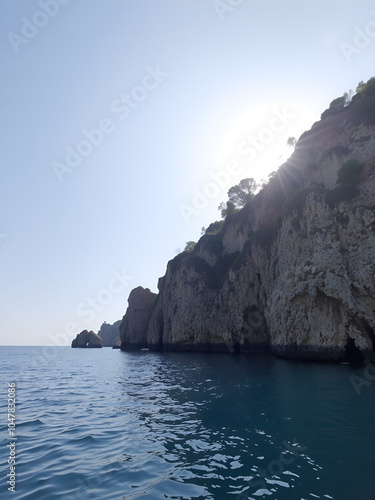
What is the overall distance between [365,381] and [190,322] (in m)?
45.9

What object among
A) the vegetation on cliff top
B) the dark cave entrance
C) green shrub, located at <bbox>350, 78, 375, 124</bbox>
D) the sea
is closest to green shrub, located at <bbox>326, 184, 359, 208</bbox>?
the vegetation on cliff top

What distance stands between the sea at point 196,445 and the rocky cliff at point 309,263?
12338mm

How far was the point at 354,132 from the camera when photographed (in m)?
36.5

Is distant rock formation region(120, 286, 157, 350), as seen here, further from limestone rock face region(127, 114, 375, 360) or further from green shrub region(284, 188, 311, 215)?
green shrub region(284, 188, 311, 215)

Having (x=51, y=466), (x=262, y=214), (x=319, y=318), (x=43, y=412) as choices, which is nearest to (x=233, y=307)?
(x=262, y=214)

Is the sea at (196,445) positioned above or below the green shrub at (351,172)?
below

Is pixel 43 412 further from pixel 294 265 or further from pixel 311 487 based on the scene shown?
pixel 294 265

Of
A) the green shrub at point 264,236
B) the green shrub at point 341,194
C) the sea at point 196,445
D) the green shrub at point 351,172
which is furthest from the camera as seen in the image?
the green shrub at point 264,236

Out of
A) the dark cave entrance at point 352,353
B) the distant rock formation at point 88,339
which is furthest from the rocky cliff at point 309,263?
the distant rock formation at point 88,339

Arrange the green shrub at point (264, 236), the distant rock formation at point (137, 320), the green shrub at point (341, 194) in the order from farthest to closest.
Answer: the distant rock formation at point (137, 320) < the green shrub at point (264, 236) < the green shrub at point (341, 194)

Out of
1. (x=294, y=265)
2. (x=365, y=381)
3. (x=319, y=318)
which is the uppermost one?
(x=294, y=265)

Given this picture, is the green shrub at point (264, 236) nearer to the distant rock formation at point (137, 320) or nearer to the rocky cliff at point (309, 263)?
the rocky cliff at point (309, 263)

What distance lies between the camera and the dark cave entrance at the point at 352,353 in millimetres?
27377

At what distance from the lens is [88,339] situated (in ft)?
454
